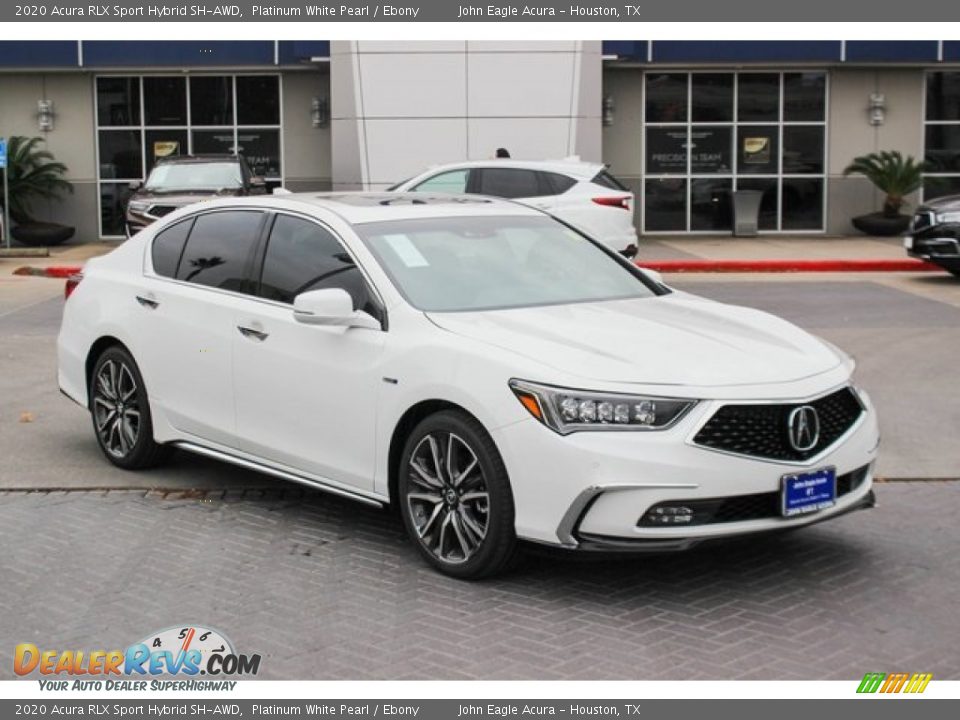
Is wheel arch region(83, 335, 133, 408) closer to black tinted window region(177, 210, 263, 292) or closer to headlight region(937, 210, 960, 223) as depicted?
black tinted window region(177, 210, 263, 292)

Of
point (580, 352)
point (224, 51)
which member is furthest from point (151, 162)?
point (580, 352)

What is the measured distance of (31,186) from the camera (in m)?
27.0

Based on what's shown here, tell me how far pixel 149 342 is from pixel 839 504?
12.7 feet

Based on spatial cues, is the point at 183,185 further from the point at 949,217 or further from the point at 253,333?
the point at 253,333

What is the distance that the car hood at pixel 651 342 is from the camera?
5980 mm

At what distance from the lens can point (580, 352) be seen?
20.0ft

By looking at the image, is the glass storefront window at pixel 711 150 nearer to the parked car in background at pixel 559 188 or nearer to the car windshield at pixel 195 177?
the parked car in background at pixel 559 188

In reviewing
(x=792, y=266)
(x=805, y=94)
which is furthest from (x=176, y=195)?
(x=805, y=94)

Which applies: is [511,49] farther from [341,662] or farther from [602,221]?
[341,662]

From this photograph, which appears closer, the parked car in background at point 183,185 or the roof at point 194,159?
the parked car in background at point 183,185

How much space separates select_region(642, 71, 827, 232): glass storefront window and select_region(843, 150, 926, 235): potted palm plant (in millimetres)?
927

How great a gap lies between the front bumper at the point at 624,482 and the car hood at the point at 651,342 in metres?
0.27

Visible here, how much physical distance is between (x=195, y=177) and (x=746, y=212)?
11034 mm

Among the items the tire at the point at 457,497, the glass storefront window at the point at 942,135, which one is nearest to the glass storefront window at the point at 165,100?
the glass storefront window at the point at 942,135
